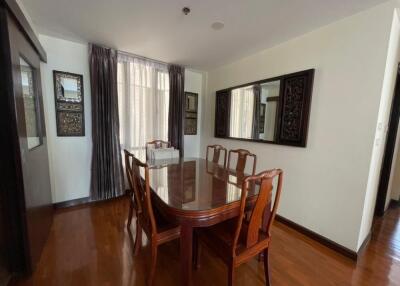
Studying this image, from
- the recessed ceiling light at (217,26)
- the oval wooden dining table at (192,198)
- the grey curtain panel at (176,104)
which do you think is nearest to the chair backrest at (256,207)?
the oval wooden dining table at (192,198)

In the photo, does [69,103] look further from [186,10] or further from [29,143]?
[186,10]

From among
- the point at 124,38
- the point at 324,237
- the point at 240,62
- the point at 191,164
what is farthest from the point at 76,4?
the point at 324,237

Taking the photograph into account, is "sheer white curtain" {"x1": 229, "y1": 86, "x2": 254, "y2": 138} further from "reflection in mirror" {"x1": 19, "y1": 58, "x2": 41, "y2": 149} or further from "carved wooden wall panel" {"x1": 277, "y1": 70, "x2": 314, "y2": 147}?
"reflection in mirror" {"x1": 19, "y1": 58, "x2": 41, "y2": 149}

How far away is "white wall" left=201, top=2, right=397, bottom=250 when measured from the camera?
1.61m

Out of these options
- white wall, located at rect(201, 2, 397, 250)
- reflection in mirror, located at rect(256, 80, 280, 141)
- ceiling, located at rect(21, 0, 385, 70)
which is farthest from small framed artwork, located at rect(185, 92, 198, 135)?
white wall, located at rect(201, 2, 397, 250)

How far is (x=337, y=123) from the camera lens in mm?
1843

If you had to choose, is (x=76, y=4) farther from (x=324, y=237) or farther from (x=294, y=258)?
(x=324, y=237)

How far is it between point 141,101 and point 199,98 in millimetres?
1356

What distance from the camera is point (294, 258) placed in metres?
1.73

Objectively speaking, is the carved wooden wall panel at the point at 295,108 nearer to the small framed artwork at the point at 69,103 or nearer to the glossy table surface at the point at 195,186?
the glossy table surface at the point at 195,186

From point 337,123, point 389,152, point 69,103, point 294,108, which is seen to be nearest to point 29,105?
point 69,103

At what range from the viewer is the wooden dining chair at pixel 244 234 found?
1082 millimetres

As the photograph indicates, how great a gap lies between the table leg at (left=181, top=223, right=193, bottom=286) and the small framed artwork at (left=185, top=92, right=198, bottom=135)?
284 cm

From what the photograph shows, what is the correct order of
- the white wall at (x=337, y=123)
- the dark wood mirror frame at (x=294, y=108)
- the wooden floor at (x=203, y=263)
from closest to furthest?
the wooden floor at (x=203, y=263) → the white wall at (x=337, y=123) → the dark wood mirror frame at (x=294, y=108)
